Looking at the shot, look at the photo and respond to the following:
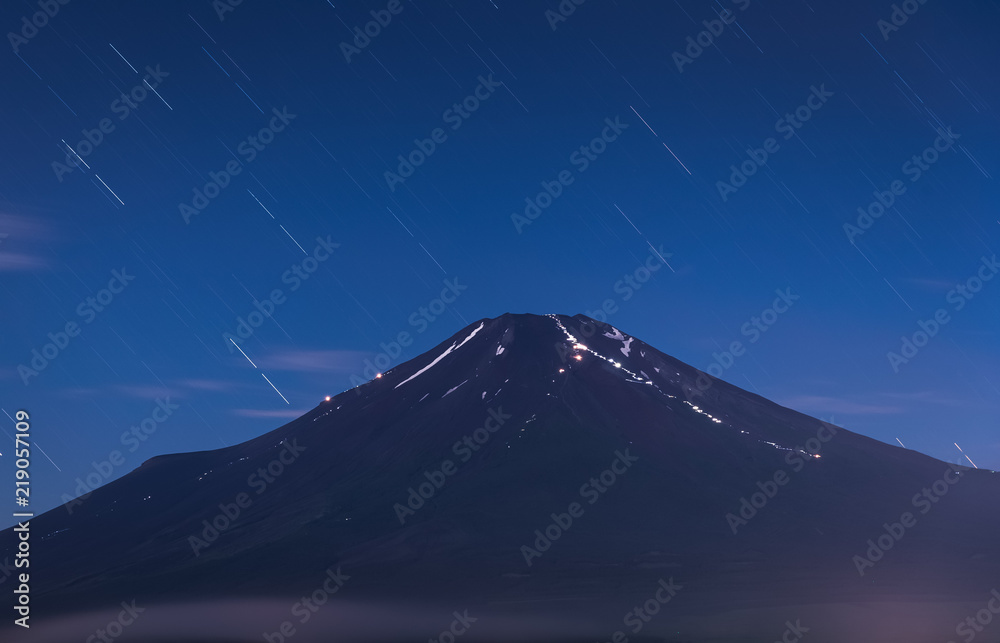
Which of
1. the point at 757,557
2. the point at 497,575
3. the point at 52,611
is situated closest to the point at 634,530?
the point at 757,557

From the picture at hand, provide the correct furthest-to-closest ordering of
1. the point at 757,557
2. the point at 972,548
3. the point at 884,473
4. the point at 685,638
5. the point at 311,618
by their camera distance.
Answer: the point at 884,473, the point at 972,548, the point at 757,557, the point at 311,618, the point at 685,638

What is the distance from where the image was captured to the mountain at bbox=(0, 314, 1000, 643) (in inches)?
3693

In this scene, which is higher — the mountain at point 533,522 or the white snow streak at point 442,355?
the white snow streak at point 442,355

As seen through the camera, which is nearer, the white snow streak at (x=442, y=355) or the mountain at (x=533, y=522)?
the mountain at (x=533, y=522)

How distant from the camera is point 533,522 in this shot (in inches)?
5044

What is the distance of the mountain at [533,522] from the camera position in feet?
308

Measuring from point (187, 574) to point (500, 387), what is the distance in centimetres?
6389

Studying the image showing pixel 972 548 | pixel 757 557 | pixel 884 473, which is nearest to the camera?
pixel 757 557

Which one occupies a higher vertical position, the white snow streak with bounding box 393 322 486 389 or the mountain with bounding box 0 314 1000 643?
the white snow streak with bounding box 393 322 486 389

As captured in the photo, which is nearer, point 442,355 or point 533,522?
point 533,522

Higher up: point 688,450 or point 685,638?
point 688,450

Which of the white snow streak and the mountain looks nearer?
the mountain

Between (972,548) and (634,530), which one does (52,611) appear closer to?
(634,530)

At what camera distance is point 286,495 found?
485ft
